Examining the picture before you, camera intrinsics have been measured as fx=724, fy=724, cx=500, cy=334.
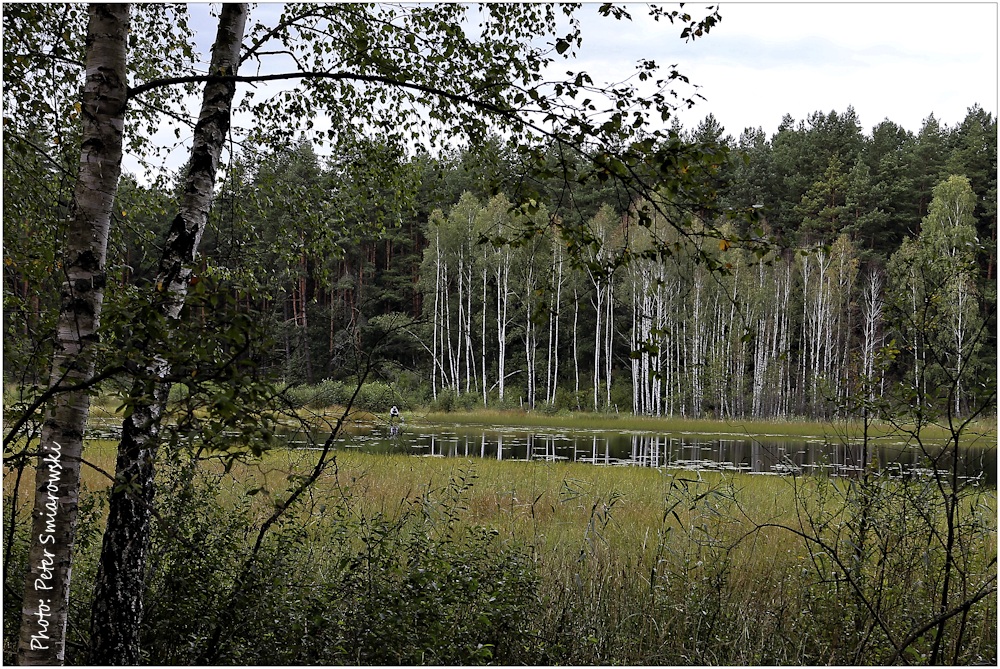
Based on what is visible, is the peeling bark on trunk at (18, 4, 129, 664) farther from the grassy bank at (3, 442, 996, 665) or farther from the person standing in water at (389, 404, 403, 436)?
the person standing in water at (389, 404, 403, 436)

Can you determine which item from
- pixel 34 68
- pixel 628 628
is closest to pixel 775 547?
pixel 628 628

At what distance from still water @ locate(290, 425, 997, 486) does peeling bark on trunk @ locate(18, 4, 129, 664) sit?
414 inches

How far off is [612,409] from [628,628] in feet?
93.1

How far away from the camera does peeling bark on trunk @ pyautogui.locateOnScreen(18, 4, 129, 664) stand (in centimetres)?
270

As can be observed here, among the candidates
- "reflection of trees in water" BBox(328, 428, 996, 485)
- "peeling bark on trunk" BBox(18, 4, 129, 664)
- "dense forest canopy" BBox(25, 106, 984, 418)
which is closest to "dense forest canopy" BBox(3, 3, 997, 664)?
"peeling bark on trunk" BBox(18, 4, 129, 664)

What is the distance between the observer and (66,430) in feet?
8.87

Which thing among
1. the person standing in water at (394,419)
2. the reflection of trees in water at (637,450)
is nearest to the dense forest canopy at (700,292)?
the reflection of trees in water at (637,450)

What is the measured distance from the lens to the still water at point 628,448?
15.0 meters

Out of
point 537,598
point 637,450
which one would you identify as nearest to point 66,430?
point 537,598

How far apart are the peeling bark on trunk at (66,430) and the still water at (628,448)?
1052 centimetres

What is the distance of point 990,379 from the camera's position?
351 cm

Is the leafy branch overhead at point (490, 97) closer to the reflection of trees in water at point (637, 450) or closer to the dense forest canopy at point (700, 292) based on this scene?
Answer: the reflection of trees in water at point (637, 450)

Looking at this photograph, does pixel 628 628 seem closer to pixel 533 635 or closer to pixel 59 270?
pixel 533 635

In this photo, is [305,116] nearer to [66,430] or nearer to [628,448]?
[66,430]
